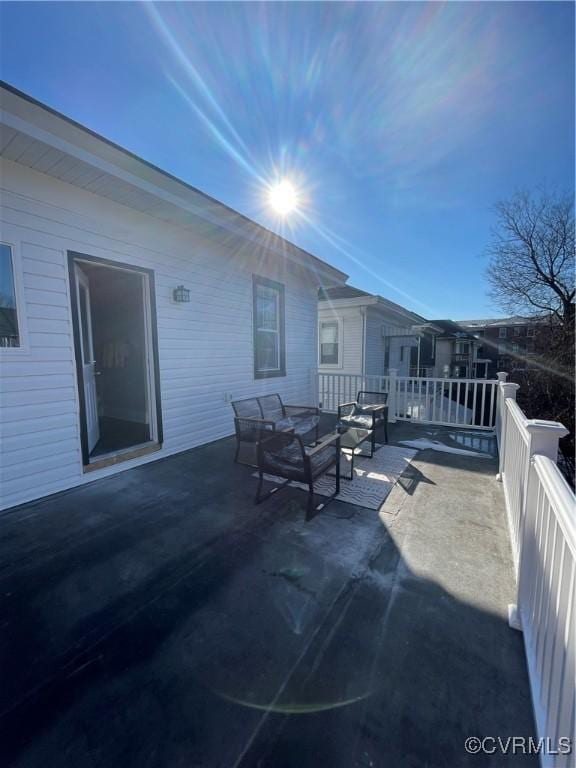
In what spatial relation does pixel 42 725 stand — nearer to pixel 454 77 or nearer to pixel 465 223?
pixel 454 77

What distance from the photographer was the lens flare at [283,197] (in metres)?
5.49

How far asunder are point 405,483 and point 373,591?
5.98 ft

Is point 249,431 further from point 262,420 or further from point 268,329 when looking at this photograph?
point 268,329

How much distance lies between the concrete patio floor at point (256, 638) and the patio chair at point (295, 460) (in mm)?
288

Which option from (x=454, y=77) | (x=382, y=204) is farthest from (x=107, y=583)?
(x=382, y=204)

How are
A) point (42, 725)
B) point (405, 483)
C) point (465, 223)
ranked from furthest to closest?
1. point (465, 223)
2. point (405, 483)
3. point (42, 725)

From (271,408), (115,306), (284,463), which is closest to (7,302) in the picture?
(115,306)

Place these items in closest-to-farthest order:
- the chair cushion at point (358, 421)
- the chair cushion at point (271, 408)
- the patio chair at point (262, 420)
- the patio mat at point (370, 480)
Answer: the patio mat at point (370, 480), the patio chair at point (262, 420), the chair cushion at point (358, 421), the chair cushion at point (271, 408)

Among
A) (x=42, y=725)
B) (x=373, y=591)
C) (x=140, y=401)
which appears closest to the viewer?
(x=42, y=725)

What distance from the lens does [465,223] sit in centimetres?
841

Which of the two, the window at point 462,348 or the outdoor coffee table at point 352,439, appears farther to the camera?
the window at point 462,348

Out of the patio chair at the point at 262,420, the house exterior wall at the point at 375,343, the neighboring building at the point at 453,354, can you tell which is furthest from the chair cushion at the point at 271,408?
the neighboring building at the point at 453,354

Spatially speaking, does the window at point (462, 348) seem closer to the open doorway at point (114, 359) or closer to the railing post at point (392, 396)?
the railing post at point (392, 396)

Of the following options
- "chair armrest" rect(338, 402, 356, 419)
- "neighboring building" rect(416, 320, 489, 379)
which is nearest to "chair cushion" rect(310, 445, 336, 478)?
"chair armrest" rect(338, 402, 356, 419)
